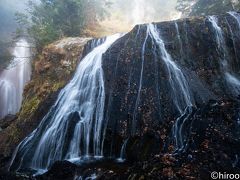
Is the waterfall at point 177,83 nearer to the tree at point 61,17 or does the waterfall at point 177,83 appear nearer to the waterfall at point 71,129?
the waterfall at point 71,129

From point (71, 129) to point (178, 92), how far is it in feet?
10.3

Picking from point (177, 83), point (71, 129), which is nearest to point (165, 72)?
point (177, 83)

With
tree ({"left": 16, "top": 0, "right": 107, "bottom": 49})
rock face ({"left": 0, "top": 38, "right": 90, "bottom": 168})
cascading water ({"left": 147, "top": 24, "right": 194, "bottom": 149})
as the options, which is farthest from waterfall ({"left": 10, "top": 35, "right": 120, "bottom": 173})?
tree ({"left": 16, "top": 0, "right": 107, "bottom": 49})

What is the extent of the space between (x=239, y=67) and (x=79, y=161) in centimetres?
594

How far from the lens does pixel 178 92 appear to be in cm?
755

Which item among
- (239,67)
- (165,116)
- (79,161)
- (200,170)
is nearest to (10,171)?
(79,161)

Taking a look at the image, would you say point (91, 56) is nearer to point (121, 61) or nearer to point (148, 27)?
point (121, 61)

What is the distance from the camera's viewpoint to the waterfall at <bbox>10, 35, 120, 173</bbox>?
23.7 feet

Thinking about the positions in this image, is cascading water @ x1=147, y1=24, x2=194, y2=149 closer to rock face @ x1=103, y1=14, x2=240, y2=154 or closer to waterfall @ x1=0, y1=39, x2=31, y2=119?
rock face @ x1=103, y1=14, x2=240, y2=154

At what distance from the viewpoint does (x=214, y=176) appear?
186 inches

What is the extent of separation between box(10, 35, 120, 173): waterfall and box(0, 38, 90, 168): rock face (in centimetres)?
53

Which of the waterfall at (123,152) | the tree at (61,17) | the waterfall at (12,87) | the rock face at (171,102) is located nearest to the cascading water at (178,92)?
the rock face at (171,102)

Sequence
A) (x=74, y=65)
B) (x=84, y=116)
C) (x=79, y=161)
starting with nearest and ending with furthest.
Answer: (x=79, y=161) → (x=84, y=116) → (x=74, y=65)

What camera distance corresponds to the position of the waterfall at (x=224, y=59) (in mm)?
8180
